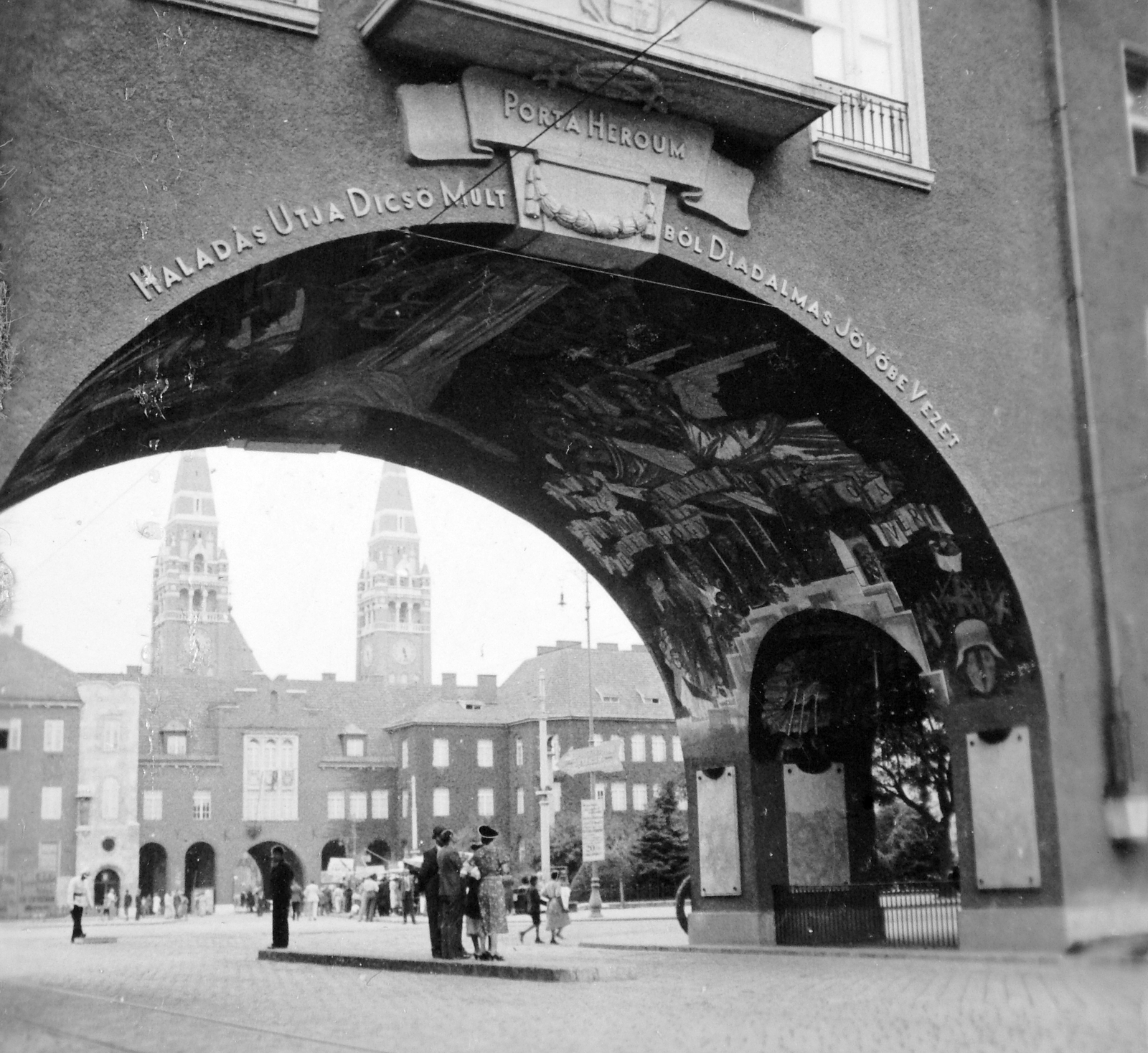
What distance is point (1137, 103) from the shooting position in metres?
10.6

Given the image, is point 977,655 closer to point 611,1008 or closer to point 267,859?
point 611,1008

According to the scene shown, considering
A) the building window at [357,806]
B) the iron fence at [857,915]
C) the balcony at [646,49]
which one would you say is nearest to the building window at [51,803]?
the balcony at [646,49]

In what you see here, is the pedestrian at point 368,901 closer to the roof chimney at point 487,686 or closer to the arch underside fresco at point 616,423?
the arch underside fresco at point 616,423

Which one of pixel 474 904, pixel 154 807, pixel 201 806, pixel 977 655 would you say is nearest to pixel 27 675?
pixel 977 655

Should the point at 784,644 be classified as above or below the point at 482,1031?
above

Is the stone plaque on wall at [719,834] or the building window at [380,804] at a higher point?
the building window at [380,804]

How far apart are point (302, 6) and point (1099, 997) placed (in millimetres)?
8894

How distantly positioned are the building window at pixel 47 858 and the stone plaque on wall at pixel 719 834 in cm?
1135

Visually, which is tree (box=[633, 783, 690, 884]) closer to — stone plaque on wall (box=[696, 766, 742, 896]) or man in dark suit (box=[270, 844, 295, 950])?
man in dark suit (box=[270, 844, 295, 950])

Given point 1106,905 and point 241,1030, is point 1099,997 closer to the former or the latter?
point 1106,905

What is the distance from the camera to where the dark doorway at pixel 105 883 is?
63.7 m

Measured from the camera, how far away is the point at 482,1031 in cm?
1043

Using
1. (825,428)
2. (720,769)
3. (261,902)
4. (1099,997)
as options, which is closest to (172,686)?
(261,902)

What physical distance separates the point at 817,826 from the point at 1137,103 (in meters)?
11.1
